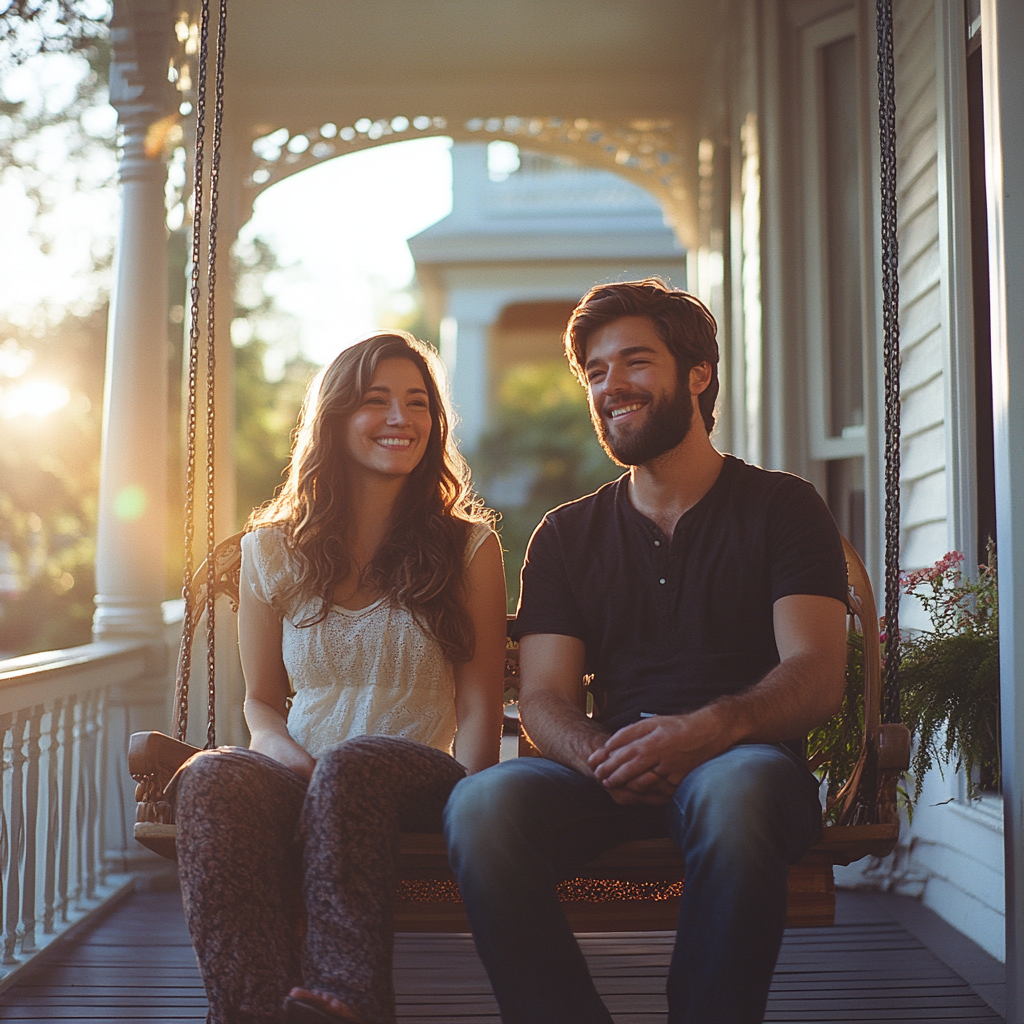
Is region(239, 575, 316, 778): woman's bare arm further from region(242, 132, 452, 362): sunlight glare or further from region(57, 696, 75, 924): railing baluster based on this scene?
region(242, 132, 452, 362): sunlight glare

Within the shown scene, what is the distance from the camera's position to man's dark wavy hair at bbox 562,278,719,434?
2.18 meters

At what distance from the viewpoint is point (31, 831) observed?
2.97 m

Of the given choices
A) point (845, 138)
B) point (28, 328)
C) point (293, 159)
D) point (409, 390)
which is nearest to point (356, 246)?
point (28, 328)

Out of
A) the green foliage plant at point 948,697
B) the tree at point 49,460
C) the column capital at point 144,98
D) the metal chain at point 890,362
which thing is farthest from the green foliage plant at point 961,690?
the tree at point 49,460

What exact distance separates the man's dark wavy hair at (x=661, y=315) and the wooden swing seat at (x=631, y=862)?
2.48 ft

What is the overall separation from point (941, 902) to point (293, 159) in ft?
13.5

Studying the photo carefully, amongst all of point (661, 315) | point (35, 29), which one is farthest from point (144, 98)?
point (661, 315)

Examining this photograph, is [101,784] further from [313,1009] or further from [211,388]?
[313,1009]

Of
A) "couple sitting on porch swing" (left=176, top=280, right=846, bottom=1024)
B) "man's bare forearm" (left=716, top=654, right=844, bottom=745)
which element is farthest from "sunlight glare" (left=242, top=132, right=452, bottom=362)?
"man's bare forearm" (left=716, top=654, right=844, bottom=745)

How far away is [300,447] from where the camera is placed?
2414 mm

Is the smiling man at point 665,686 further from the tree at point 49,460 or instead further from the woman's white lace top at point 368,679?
the tree at point 49,460

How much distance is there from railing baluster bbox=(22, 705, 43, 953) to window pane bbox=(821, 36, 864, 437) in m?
2.61

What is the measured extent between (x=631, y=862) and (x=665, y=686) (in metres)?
0.32

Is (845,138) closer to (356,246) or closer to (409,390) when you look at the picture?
(409,390)
